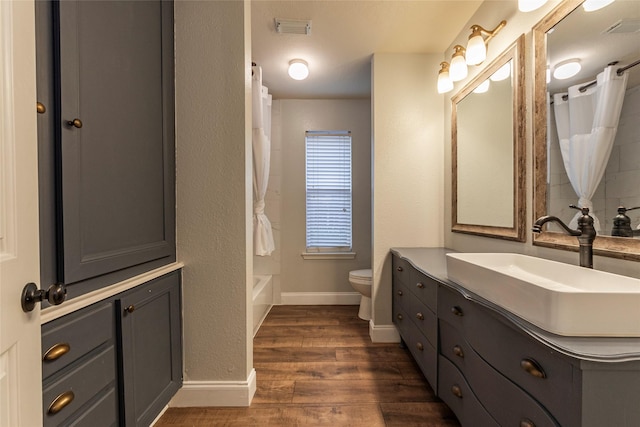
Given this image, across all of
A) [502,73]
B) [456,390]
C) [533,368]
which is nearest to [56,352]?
[533,368]

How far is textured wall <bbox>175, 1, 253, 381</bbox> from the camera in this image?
5.38 ft

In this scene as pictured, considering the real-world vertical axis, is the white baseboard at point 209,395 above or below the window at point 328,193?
below

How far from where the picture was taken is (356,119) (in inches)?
138

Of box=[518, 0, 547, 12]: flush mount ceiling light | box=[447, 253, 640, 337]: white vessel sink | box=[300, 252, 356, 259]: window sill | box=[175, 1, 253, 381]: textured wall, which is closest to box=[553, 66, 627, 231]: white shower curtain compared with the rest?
box=[447, 253, 640, 337]: white vessel sink

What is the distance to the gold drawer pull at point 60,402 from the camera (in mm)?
865

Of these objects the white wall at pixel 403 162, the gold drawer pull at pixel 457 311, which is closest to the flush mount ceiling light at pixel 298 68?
the white wall at pixel 403 162

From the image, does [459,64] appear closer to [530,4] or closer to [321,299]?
[530,4]

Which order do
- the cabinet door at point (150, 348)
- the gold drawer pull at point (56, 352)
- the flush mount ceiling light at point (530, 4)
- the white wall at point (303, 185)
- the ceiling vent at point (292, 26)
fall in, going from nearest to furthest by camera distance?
1. the gold drawer pull at point (56, 352)
2. the cabinet door at point (150, 348)
3. the flush mount ceiling light at point (530, 4)
4. the ceiling vent at point (292, 26)
5. the white wall at point (303, 185)

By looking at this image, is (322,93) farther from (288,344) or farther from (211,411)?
(211,411)

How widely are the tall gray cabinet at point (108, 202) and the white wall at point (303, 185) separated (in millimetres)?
1931

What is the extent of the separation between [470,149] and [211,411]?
7.50 ft

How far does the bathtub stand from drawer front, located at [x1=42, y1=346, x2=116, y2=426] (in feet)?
4.95

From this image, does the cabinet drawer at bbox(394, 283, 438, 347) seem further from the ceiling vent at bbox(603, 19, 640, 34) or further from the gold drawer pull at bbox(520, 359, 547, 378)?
the ceiling vent at bbox(603, 19, 640, 34)

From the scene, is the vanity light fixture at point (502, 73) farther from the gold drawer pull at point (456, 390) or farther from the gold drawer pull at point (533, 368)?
the gold drawer pull at point (456, 390)
